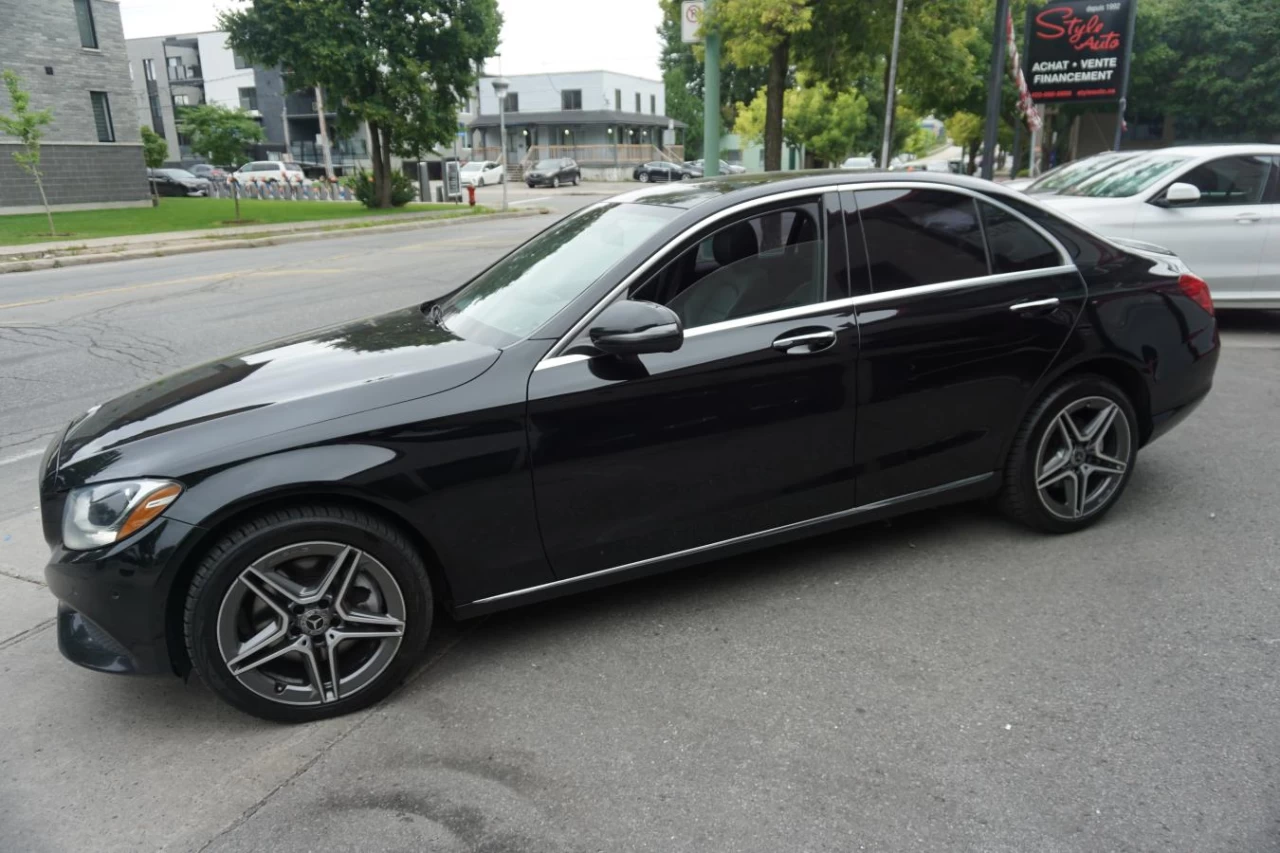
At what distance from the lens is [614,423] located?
10.8ft

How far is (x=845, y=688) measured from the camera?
3.18 metres

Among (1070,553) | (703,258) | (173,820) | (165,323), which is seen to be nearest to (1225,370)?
(1070,553)

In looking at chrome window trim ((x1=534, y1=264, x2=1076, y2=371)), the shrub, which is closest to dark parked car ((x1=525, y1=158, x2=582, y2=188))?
the shrub

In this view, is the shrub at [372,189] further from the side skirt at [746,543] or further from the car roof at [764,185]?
the side skirt at [746,543]

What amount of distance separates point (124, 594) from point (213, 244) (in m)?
18.9

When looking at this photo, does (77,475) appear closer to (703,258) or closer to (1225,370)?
(703,258)

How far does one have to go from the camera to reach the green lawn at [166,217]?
22219mm

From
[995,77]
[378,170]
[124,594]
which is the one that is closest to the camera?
[124,594]

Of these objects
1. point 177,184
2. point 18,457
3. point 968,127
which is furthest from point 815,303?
point 968,127

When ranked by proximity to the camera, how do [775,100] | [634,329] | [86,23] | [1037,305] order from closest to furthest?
[634,329] < [1037,305] < [775,100] < [86,23]

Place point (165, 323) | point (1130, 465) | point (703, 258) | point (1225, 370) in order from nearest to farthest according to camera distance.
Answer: point (703, 258), point (1130, 465), point (1225, 370), point (165, 323)

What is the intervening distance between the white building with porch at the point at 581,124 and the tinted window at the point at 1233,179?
186 ft

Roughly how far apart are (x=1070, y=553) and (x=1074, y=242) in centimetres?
141

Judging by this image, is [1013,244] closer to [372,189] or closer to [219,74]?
[372,189]
